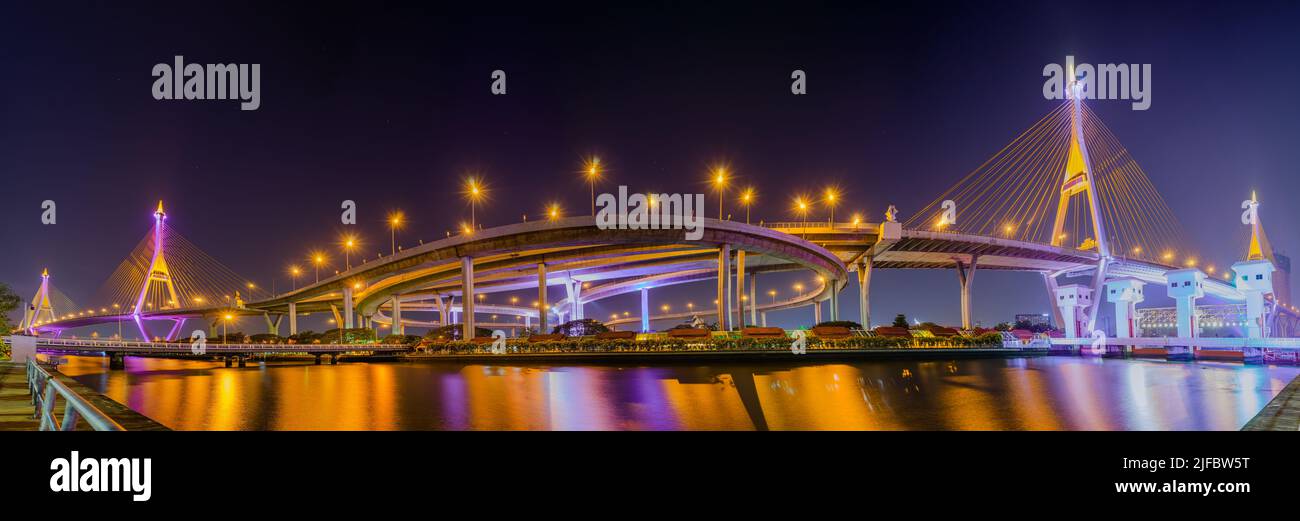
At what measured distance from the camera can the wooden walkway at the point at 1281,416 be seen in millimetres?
6723

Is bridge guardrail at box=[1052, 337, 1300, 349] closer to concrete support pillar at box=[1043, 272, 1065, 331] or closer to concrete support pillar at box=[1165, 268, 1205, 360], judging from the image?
concrete support pillar at box=[1165, 268, 1205, 360]

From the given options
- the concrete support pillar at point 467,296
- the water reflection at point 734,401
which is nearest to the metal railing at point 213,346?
the concrete support pillar at point 467,296

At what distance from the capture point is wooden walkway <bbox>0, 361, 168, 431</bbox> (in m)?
5.44

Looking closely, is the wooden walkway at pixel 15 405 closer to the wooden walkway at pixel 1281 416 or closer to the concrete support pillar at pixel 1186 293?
the wooden walkway at pixel 1281 416

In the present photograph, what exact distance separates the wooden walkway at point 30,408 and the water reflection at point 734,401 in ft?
8.82

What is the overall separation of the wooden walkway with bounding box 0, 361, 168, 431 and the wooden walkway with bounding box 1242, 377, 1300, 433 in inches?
421

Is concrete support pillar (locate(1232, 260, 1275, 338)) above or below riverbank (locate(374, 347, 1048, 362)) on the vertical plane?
above

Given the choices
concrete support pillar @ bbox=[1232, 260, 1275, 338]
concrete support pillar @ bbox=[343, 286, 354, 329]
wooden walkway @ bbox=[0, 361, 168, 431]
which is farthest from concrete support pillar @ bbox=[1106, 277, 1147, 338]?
concrete support pillar @ bbox=[343, 286, 354, 329]

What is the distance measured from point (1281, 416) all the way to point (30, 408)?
20.0m

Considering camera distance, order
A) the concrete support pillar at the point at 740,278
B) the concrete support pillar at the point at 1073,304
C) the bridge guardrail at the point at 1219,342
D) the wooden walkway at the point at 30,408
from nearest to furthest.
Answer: the wooden walkway at the point at 30,408, the bridge guardrail at the point at 1219,342, the concrete support pillar at the point at 740,278, the concrete support pillar at the point at 1073,304
